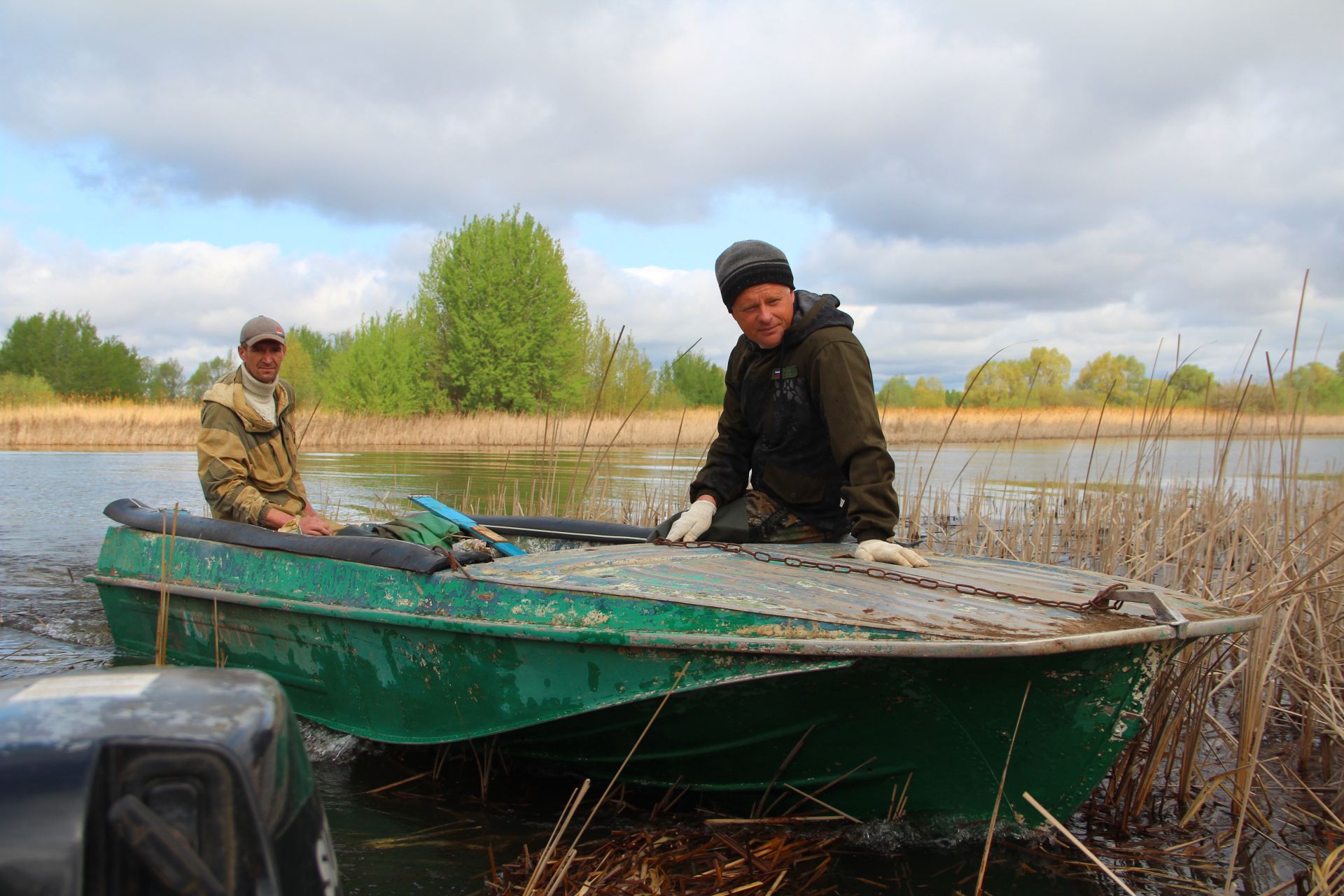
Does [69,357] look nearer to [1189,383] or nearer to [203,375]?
[203,375]

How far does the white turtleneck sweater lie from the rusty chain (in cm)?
279

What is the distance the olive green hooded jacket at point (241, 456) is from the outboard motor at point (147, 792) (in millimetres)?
3510

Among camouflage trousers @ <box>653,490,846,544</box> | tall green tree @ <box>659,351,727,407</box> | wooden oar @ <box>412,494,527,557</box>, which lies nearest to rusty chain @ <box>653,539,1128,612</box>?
camouflage trousers @ <box>653,490,846,544</box>

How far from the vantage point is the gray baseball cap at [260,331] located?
498 centimetres

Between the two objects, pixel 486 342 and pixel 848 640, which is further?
pixel 486 342

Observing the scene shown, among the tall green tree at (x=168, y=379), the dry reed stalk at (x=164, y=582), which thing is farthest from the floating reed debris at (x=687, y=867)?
the tall green tree at (x=168, y=379)

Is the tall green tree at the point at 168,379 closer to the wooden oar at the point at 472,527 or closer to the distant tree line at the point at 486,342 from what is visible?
the distant tree line at the point at 486,342

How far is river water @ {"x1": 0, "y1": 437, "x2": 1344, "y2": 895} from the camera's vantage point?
3.00 m

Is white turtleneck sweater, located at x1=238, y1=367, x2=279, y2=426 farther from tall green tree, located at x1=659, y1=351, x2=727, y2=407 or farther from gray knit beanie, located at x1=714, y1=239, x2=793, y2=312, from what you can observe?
tall green tree, located at x1=659, y1=351, x2=727, y2=407

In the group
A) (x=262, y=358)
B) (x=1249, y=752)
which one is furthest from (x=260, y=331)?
(x=1249, y=752)

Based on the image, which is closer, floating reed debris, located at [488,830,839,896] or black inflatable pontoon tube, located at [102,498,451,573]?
floating reed debris, located at [488,830,839,896]

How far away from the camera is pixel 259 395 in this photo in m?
5.14

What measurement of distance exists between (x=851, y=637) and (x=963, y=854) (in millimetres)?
970

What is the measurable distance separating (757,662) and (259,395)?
139 inches
